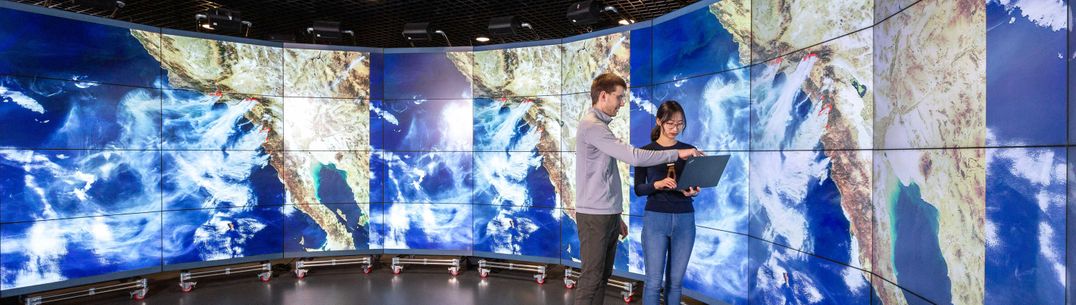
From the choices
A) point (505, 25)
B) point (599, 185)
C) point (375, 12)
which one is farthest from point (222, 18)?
point (599, 185)

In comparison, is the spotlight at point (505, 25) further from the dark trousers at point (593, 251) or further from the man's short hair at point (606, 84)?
the dark trousers at point (593, 251)

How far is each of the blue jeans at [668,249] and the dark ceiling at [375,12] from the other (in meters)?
4.72

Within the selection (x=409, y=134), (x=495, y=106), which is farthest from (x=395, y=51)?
(x=495, y=106)

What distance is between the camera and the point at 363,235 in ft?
19.6

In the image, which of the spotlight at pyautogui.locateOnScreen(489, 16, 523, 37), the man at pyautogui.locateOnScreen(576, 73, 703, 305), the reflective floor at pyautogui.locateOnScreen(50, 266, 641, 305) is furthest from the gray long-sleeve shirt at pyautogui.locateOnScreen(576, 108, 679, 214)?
the spotlight at pyautogui.locateOnScreen(489, 16, 523, 37)

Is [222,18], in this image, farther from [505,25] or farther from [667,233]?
[667,233]

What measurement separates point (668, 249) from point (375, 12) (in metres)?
5.66

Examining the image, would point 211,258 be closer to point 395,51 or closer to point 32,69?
point 32,69


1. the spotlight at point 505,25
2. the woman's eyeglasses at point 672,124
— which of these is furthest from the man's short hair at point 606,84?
the spotlight at point 505,25

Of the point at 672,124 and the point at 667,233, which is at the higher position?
the point at 672,124

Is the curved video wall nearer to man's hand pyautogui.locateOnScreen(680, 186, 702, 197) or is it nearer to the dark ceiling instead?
man's hand pyautogui.locateOnScreen(680, 186, 702, 197)

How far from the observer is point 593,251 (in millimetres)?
2598

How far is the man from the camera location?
2547 millimetres

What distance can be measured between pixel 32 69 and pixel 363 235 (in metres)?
3.08
